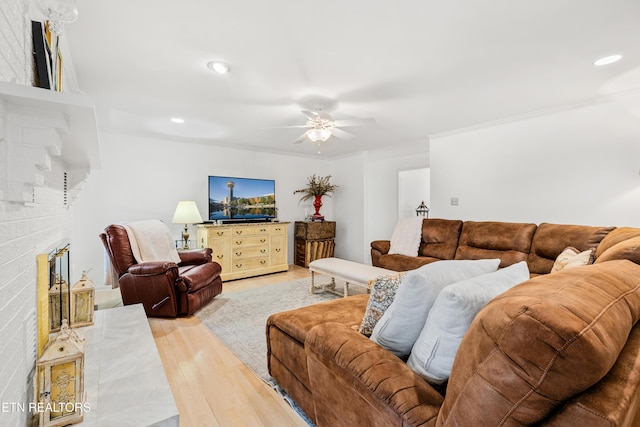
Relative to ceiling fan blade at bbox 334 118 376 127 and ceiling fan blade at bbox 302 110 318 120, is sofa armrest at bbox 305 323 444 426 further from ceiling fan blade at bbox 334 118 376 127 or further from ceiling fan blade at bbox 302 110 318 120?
ceiling fan blade at bbox 334 118 376 127

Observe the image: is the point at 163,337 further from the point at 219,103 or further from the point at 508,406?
the point at 508,406

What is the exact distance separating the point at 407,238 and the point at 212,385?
3138 mm

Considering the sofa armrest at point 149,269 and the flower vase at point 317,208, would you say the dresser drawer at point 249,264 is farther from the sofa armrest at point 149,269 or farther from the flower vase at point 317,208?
the sofa armrest at point 149,269

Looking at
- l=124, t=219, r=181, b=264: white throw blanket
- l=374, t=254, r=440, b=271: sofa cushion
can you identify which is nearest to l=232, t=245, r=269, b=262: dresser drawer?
l=124, t=219, r=181, b=264: white throw blanket

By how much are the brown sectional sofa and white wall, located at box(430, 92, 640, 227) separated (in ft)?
7.67

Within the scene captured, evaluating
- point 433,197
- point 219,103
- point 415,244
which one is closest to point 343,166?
point 433,197

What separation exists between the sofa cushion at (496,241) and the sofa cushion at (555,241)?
0.10 m

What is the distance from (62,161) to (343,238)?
4.98 meters

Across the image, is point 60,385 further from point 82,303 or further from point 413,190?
point 413,190

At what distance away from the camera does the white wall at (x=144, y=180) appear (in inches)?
151

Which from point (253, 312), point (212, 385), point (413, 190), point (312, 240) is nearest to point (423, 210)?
point (413, 190)

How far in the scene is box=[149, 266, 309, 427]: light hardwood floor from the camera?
1582mm

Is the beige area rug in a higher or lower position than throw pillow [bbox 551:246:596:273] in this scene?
lower

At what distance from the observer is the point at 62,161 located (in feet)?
5.53
